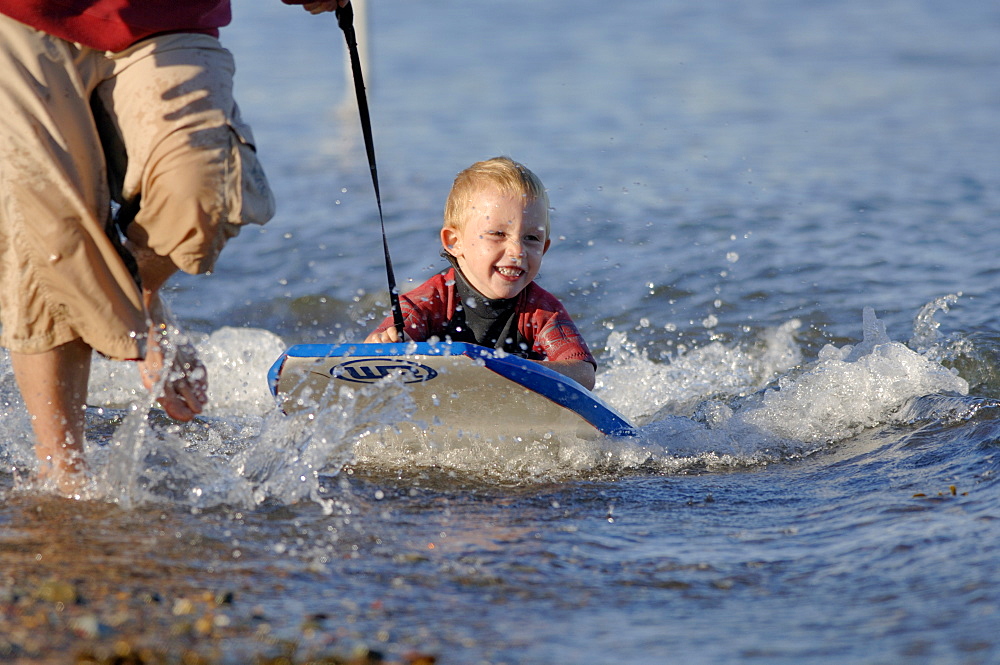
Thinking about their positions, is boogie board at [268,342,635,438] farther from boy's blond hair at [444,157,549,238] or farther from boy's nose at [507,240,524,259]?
boy's blond hair at [444,157,549,238]

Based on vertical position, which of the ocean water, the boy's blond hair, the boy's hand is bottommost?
the ocean water

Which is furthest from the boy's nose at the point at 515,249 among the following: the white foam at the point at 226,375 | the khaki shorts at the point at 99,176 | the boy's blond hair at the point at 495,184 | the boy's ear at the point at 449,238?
the white foam at the point at 226,375

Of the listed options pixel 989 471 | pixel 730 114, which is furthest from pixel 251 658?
pixel 730 114

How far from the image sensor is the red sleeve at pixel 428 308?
4539 millimetres

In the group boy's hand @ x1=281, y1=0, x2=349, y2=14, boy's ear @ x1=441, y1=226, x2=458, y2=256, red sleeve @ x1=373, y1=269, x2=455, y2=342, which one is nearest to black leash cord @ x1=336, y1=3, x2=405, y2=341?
boy's hand @ x1=281, y1=0, x2=349, y2=14

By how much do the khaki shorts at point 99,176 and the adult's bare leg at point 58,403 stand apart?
0.10 meters

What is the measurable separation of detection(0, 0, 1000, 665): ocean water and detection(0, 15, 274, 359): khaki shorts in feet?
1.40

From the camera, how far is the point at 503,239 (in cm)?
446

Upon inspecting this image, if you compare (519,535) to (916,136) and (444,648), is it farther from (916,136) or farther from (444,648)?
(916,136)

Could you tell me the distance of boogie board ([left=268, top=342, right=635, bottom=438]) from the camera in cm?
378

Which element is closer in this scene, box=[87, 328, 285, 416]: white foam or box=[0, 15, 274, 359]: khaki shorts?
box=[0, 15, 274, 359]: khaki shorts

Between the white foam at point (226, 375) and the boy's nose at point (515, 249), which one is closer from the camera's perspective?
the boy's nose at point (515, 249)

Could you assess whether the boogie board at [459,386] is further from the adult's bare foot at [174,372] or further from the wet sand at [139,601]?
the wet sand at [139,601]

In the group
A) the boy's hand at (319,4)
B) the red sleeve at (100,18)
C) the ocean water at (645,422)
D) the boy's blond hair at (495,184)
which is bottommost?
the ocean water at (645,422)
